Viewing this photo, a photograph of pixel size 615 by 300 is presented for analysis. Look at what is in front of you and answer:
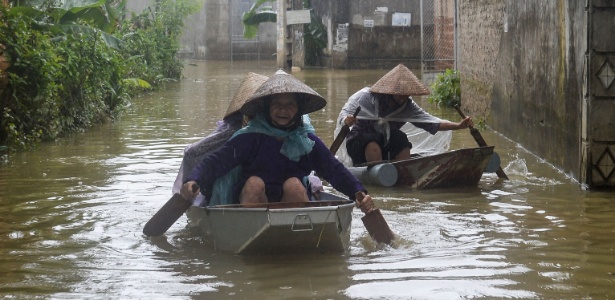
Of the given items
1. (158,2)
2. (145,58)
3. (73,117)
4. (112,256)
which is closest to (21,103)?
(73,117)

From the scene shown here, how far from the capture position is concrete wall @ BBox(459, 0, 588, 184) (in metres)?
8.55

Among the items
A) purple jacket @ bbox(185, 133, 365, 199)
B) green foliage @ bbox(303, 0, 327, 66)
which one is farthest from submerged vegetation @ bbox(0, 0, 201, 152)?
green foliage @ bbox(303, 0, 327, 66)

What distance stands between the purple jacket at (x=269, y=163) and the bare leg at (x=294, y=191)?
0.13m

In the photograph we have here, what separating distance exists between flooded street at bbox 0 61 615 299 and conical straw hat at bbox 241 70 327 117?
89 cm

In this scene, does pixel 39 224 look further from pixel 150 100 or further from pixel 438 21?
pixel 438 21

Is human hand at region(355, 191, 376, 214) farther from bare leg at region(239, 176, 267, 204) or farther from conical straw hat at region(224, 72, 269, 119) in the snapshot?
conical straw hat at region(224, 72, 269, 119)

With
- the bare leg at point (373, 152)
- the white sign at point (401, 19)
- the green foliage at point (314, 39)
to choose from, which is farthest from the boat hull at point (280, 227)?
the green foliage at point (314, 39)

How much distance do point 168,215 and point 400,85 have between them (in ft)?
9.88

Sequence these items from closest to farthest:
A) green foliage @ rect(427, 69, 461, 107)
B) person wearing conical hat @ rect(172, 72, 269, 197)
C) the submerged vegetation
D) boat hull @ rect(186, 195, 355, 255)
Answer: boat hull @ rect(186, 195, 355, 255) → person wearing conical hat @ rect(172, 72, 269, 197) → the submerged vegetation → green foliage @ rect(427, 69, 461, 107)

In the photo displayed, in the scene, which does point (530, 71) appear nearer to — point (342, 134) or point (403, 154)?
point (403, 154)

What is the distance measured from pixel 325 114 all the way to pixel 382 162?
6292 millimetres

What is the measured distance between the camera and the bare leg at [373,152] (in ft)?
28.4

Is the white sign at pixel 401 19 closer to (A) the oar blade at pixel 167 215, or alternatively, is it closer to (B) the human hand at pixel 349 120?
(B) the human hand at pixel 349 120

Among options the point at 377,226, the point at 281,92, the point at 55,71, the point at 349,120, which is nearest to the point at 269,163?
the point at 281,92
